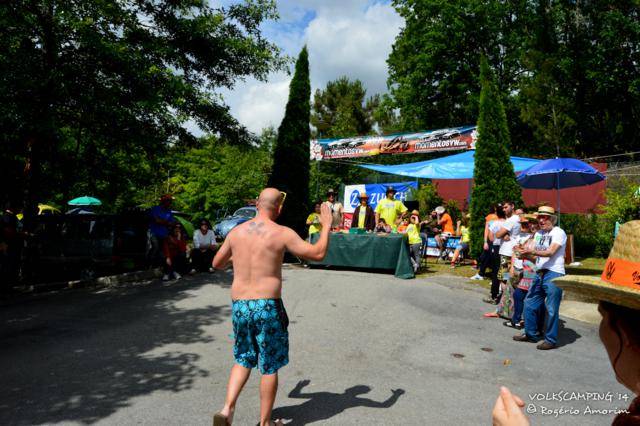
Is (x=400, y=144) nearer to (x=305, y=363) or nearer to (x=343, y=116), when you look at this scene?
(x=305, y=363)

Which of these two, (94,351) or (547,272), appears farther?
(547,272)

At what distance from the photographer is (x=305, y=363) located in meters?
5.53

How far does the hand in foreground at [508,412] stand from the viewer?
1.36 metres

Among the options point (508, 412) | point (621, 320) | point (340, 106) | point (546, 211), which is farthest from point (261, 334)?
point (340, 106)

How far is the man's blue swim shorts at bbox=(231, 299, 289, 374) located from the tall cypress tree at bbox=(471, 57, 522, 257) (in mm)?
10462

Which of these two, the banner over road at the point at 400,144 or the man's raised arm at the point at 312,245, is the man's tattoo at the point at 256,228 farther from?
the banner over road at the point at 400,144

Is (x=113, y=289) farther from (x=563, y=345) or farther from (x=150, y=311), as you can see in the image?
(x=563, y=345)

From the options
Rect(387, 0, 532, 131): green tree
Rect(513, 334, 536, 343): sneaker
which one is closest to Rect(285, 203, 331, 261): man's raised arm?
Rect(513, 334, 536, 343): sneaker

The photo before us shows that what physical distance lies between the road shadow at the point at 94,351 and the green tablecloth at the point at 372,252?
460cm

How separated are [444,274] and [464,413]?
27.6 ft

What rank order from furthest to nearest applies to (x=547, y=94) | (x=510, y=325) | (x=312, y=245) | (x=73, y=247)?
(x=547, y=94) < (x=73, y=247) < (x=510, y=325) < (x=312, y=245)

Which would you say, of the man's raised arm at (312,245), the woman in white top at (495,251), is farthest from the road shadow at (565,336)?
the man's raised arm at (312,245)

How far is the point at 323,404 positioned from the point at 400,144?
53.6 feet

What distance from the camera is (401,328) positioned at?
731cm
